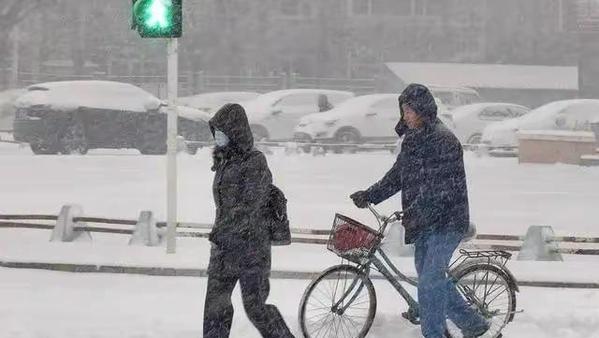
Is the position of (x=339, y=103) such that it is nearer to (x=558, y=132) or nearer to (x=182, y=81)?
(x=558, y=132)

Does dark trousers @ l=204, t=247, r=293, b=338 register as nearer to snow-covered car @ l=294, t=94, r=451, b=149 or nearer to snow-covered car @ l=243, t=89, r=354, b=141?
snow-covered car @ l=294, t=94, r=451, b=149

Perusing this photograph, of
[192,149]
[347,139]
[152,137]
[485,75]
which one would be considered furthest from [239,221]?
[485,75]

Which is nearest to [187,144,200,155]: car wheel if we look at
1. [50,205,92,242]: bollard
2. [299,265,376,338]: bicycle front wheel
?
[50,205,92,242]: bollard

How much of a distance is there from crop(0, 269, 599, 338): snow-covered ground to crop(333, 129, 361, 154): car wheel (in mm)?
17020

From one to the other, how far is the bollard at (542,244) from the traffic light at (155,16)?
15.4ft

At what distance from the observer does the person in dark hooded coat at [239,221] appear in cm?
620

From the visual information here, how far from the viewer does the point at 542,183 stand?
2064cm

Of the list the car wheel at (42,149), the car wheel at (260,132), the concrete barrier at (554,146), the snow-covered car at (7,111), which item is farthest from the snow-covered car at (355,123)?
the snow-covered car at (7,111)

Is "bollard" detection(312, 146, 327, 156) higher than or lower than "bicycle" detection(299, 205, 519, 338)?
higher

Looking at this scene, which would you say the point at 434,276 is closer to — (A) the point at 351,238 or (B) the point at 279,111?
(A) the point at 351,238

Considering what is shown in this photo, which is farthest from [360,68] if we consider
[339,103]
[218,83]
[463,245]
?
[463,245]

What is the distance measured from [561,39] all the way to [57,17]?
84.7ft

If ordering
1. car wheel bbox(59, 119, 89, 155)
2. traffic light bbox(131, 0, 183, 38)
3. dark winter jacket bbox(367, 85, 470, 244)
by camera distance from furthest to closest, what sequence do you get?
car wheel bbox(59, 119, 89, 155), traffic light bbox(131, 0, 183, 38), dark winter jacket bbox(367, 85, 470, 244)

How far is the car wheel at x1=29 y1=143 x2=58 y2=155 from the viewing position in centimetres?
2483
